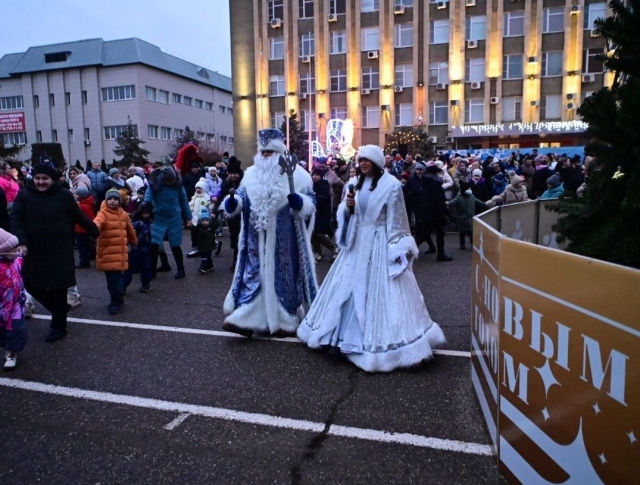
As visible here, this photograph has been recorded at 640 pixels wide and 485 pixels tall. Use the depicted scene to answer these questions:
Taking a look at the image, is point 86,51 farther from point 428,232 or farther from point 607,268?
point 607,268

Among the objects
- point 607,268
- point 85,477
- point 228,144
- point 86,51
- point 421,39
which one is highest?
point 86,51

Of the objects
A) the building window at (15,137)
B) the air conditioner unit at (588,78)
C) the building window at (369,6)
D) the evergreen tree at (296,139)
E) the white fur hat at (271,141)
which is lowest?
the white fur hat at (271,141)

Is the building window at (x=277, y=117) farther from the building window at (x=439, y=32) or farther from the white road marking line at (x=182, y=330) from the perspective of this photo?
the white road marking line at (x=182, y=330)

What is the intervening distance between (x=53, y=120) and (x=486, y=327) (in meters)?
61.9

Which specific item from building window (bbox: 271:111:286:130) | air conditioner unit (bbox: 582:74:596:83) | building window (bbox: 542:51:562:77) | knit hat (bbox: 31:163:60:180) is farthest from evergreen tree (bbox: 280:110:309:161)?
knit hat (bbox: 31:163:60:180)

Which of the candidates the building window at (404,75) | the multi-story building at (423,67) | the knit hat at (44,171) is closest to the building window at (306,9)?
the multi-story building at (423,67)

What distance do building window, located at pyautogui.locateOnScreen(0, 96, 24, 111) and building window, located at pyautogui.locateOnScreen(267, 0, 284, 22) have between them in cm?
3518

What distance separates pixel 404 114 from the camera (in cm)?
3750

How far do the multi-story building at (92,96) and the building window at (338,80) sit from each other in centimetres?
2312

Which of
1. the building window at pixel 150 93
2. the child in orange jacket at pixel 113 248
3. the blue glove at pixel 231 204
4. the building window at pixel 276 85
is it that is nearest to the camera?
the blue glove at pixel 231 204

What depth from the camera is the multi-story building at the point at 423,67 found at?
34.0m

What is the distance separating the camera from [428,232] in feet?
Answer: 35.1

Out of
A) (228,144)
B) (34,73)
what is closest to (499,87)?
(228,144)

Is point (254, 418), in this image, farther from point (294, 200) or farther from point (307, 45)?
point (307, 45)
